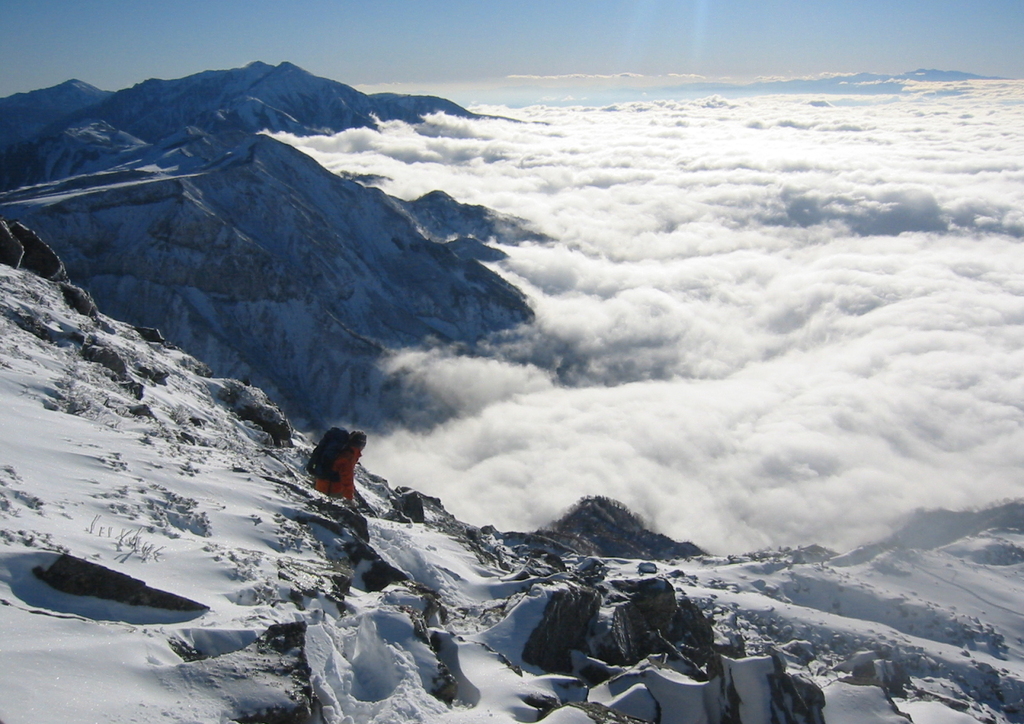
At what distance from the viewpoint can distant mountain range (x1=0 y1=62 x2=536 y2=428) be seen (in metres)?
80.2

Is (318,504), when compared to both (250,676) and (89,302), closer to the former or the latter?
(250,676)

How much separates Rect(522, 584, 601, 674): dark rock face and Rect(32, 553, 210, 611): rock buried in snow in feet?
20.6

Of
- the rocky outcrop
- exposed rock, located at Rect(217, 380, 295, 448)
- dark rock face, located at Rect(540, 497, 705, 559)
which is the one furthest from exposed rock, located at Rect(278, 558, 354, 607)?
dark rock face, located at Rect(540, 497, 705, 559)

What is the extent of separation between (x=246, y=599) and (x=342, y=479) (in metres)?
9.47

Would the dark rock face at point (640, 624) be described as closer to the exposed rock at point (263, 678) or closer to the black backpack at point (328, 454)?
the exposed rock at point (263, 678)

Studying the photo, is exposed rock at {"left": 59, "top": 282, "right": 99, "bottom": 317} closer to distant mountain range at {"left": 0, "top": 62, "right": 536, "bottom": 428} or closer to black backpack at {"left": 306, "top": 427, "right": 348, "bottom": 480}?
black backpack at {"left": 306, "top": 427, "right": 348, "bottom": 480}

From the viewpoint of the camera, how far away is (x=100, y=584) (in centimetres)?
689

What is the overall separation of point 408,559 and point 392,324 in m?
92.5

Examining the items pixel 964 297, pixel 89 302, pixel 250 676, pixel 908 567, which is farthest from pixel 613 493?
pixel 964 297

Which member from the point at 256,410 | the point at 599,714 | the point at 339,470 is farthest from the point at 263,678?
the point at 256,410

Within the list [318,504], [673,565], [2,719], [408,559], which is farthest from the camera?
[673,565]

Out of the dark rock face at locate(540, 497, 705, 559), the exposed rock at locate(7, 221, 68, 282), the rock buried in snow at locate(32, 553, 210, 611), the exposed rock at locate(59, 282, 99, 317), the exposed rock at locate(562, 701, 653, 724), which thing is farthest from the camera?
the dark rock face at locate(540, 497, 705, 559)

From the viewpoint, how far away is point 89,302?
24.5 meters

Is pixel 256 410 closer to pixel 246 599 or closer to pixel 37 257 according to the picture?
pixel 37 257
